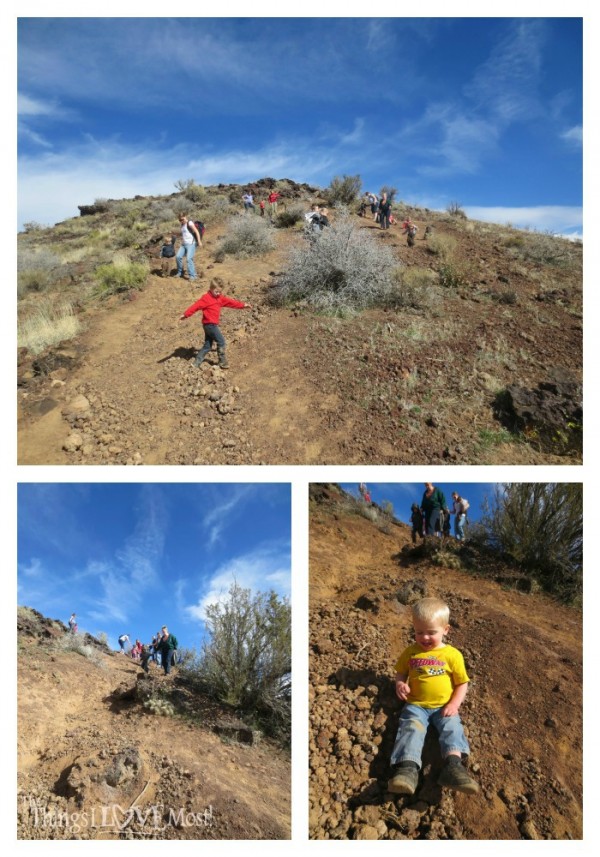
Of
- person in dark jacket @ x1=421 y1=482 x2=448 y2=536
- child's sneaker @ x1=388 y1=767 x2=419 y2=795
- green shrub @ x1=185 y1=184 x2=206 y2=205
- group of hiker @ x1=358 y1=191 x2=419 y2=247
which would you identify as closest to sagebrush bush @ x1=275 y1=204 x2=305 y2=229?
group of hiker @ x1=358 y1=191 x2=419 y2=247

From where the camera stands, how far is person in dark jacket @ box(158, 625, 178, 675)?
595 centimetres

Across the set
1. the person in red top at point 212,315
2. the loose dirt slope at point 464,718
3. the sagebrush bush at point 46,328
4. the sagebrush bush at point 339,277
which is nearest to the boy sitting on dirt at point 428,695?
the loose dirt slope at point 464,718

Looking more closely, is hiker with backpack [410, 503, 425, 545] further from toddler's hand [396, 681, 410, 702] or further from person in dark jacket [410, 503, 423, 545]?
toddler's hand [396, 681, 410, 702]

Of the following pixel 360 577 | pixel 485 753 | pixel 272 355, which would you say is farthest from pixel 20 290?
pixel 485 753

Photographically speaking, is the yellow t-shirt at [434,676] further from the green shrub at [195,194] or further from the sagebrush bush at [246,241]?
the green shrub at [195,194]

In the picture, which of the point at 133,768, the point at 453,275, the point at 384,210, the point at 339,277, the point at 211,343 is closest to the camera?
the point at 133,768

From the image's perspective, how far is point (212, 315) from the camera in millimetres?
5375

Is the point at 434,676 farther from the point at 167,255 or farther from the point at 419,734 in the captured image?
the point at 167,255

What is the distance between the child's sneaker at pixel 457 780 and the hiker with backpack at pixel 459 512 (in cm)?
240

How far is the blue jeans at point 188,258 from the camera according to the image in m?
8.43

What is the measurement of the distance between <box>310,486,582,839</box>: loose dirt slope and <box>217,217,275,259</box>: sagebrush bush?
7.92 metres

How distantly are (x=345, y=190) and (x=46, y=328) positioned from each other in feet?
39.4

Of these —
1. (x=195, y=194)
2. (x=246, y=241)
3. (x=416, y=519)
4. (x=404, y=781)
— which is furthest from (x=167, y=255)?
(x=195, y=194)

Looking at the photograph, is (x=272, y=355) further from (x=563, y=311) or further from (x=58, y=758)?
(x=563, y=311)
